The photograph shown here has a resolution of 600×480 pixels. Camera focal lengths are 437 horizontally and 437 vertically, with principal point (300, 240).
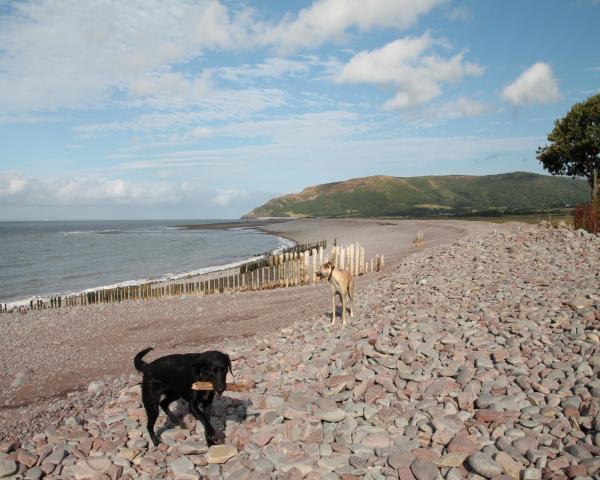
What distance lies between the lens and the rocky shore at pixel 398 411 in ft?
16.8

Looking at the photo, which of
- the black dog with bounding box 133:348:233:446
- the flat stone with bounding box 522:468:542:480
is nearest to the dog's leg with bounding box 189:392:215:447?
the black dog with bounding box 133:348:233:446

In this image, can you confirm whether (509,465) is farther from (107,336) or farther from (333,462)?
(107,336)

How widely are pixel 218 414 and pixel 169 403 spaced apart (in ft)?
2.80

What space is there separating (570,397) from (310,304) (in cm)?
1173

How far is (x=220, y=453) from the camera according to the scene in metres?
5.66

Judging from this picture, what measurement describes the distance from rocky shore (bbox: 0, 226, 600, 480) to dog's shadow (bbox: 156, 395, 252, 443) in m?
0.03

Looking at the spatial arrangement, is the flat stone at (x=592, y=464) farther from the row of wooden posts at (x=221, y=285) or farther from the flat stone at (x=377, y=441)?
the row of wooden posts at (x=221, y=285)

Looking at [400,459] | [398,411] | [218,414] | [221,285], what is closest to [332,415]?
[398,411]

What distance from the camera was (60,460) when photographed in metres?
5.89

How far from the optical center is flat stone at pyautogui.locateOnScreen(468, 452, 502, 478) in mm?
4676

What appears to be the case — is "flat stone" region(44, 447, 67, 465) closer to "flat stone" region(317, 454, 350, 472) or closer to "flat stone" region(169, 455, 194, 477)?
"flat stone" region(169, 455, 194, 477)

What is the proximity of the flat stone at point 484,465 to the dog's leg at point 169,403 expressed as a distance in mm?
3937

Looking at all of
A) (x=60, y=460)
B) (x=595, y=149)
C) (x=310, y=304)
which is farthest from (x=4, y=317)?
(x=595, y=149)

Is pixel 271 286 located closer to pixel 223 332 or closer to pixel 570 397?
pixel 223 332
